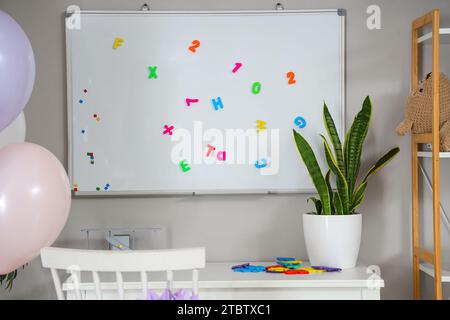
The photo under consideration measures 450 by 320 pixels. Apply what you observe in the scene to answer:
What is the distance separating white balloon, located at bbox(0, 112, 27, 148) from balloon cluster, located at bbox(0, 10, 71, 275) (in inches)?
6.5

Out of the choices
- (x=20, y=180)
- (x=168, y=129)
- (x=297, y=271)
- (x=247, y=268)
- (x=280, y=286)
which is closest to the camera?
(x=20, y=180)

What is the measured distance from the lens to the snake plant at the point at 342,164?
2.86 meters

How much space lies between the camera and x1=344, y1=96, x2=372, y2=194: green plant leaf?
113 inches

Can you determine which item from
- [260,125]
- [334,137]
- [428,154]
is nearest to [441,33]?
[428,154]

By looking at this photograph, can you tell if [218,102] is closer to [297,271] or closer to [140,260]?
[297,271]

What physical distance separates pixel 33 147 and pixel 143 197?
3.39 ft

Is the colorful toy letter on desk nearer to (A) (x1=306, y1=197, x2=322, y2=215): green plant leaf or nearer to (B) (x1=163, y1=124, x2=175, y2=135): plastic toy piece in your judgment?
(A) (x1=306, y1=197, x2=322, y2=215): green plant leaf

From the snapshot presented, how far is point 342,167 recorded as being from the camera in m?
2.91

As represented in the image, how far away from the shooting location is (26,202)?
2020 millimetres

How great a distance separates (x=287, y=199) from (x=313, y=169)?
0.30 meters

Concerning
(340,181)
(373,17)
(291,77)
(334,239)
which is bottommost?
(334,239)
